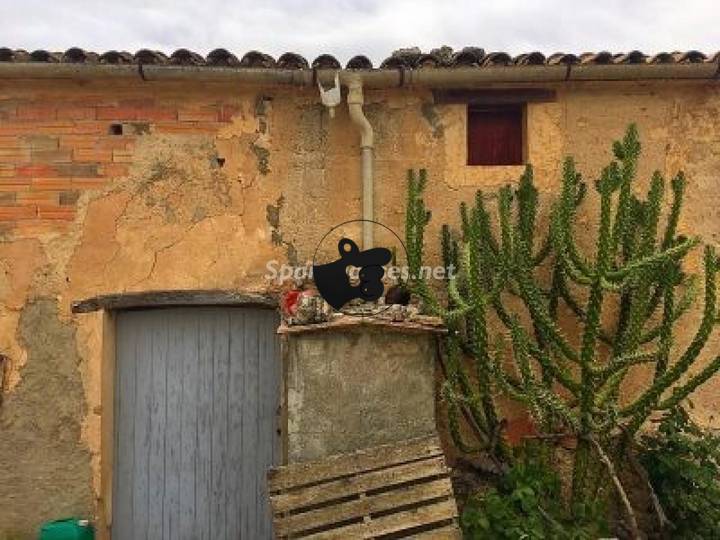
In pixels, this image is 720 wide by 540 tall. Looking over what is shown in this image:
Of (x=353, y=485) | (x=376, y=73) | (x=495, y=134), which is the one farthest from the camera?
(x=495, y=134)

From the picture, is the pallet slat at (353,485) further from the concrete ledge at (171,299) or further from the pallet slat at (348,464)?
the concrete ledge at (171,299)

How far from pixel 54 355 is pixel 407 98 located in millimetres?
3178

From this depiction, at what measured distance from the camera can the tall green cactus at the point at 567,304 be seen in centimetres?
445

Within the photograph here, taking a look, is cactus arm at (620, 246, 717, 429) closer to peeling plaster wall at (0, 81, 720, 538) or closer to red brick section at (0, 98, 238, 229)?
peeling plaster wall at (0, 81, 720, 538)

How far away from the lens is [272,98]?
5.27m

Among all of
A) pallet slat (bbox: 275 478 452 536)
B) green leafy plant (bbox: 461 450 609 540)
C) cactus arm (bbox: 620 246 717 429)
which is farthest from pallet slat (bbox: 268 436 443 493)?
cactus arm (bbox: 620 246 717 429)

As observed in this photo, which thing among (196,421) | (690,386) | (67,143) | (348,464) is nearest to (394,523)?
(348,464)

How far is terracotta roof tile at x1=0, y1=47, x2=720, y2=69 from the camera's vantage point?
4.94 m

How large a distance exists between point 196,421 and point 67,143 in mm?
2270

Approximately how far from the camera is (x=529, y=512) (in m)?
4.23

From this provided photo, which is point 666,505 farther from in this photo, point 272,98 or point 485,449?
point 272,98

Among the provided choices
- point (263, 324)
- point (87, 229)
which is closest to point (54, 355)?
point (87, 229)

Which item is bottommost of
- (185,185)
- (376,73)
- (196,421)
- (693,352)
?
(196,421)

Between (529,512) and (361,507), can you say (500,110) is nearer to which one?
(529,512)
